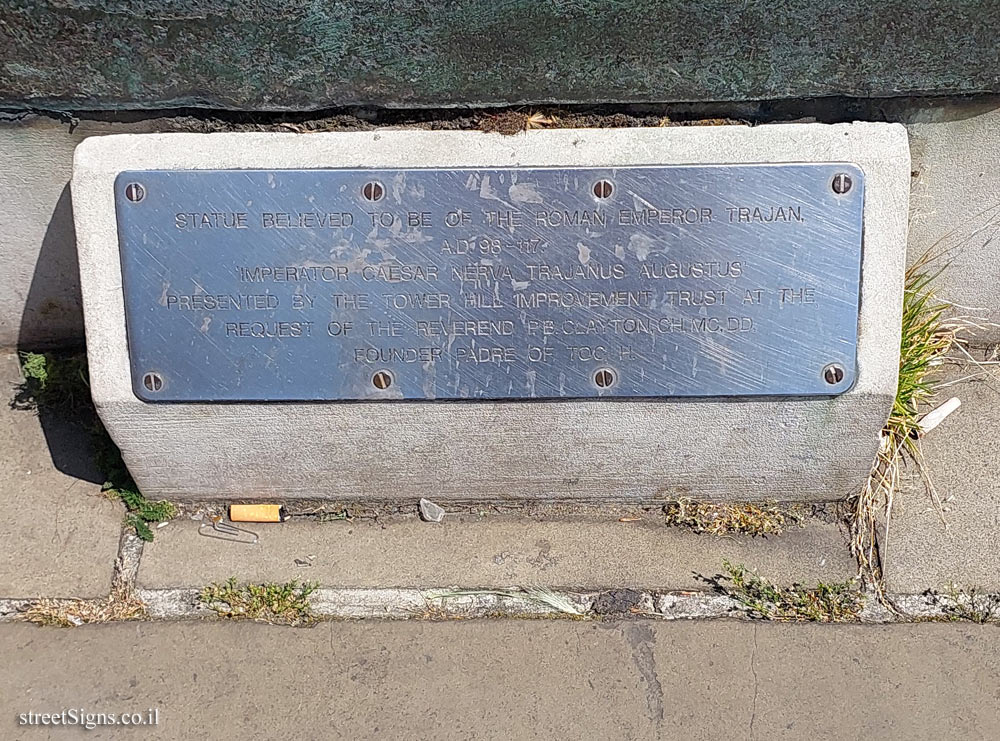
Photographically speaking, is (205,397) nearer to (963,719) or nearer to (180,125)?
(180,125)

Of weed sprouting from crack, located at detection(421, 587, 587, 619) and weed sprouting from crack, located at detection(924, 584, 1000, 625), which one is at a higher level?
weed sprouting from crack, located at detection(924, 584, 1000, 625)

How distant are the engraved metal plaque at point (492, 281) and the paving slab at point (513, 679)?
22.5 inches

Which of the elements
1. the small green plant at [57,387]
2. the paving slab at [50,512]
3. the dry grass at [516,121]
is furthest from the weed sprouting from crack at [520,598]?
the small green plant at [57,387]

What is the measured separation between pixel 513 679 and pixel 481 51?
1.45 m

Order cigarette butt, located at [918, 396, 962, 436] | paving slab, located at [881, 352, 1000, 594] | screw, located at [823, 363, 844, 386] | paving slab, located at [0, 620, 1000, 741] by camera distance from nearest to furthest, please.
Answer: paving slab, located at [0, 620, 1000, 741], screw, located at [823, 363, 844, 386], paving slab, located at [881, 352, 1000, 594], cigarette butt, located at [918, 396, 962, 436]

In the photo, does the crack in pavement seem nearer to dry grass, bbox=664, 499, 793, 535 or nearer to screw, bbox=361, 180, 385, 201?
dry grass, bbox=664, 499, 793, 535

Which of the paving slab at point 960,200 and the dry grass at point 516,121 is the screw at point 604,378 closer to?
the dry grass at point 516,121

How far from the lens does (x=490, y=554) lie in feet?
7.40

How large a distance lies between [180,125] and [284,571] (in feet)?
3.74

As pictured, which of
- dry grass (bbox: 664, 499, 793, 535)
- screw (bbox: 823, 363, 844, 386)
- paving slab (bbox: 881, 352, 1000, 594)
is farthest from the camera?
dry grass (bbox: 664, 499, 793, 535)

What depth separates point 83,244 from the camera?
2057mm

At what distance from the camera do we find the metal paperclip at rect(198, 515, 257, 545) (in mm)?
2297

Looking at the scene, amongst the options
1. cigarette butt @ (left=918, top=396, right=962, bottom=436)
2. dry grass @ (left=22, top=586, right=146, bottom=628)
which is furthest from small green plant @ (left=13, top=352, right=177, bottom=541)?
cigarette butt @ (left=918, top=396, right=962, bottom=436)

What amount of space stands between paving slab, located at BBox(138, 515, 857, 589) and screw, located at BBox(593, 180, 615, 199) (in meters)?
0.86
